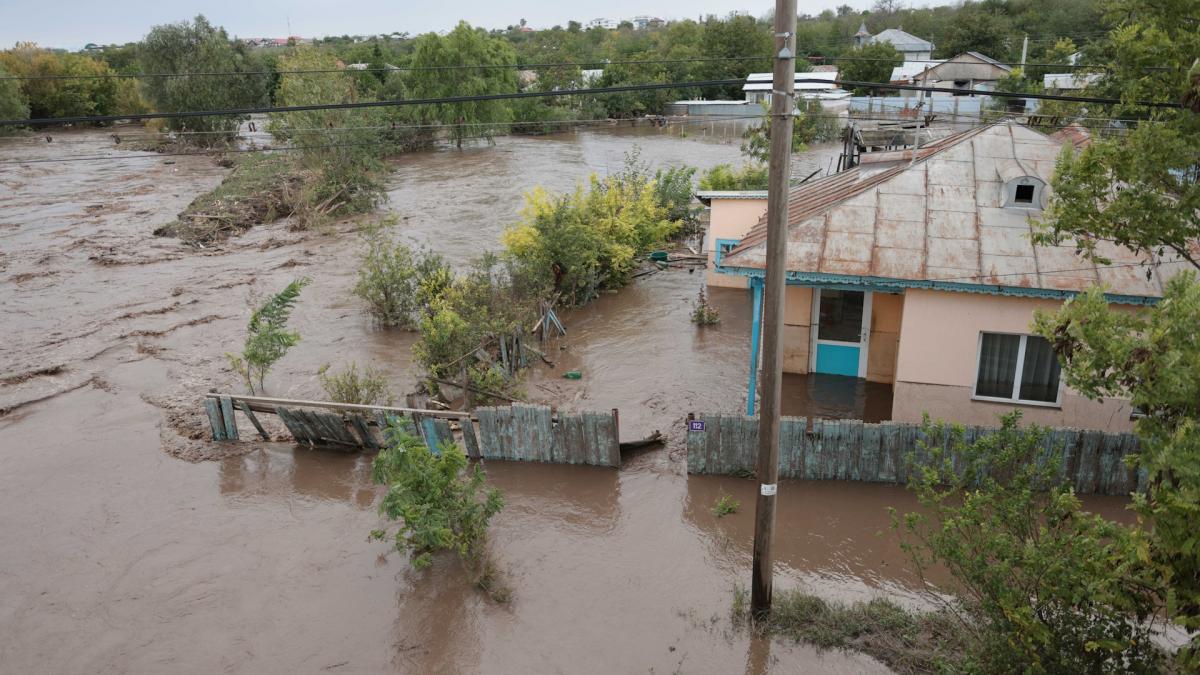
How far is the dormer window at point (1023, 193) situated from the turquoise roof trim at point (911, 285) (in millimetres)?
1598

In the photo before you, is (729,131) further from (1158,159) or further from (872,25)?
(872,25)

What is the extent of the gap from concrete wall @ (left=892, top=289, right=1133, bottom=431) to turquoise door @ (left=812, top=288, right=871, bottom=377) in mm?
1964

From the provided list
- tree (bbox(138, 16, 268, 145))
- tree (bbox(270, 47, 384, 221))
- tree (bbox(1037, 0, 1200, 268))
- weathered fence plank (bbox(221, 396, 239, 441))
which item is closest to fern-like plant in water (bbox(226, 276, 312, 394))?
weathered fence plank (bbox(221, 396, 239, 441))

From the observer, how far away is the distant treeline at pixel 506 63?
4712cm

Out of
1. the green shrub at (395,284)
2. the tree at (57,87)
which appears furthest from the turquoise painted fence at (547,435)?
the tree at (57,87)

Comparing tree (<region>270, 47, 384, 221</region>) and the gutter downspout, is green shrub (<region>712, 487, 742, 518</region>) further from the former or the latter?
tree (<region>270, 47, 384, 221</region>)

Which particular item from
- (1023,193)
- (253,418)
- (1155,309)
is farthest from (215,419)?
(1023,193)

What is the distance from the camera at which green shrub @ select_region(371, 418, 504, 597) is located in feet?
28.5

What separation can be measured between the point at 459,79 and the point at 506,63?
4286mm

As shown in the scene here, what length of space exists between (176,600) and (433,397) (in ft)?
16.2

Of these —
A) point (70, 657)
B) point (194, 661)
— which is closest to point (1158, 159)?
point (194, 661)

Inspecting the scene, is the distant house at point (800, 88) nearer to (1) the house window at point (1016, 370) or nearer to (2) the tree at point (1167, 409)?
(2) the tree at point (1167, 409)

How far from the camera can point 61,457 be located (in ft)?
42.5

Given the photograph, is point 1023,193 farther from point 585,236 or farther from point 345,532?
point 345,532
